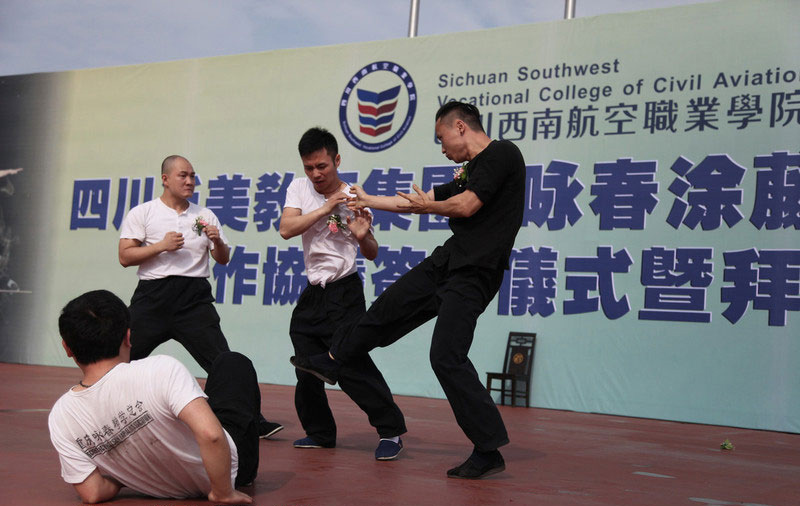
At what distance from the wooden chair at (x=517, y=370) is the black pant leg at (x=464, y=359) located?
12.4 feet

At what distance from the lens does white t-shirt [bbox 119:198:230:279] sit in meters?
4.39

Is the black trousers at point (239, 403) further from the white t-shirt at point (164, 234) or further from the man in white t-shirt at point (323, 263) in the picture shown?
the white t-shirt at point (164, 234)

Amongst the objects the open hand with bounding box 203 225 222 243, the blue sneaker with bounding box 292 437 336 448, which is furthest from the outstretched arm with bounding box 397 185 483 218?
the open hand with bounding box 203 225 222 243

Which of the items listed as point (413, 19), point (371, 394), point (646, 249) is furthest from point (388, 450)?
point (413, 19)

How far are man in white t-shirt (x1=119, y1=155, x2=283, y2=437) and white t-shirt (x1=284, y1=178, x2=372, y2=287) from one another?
616mm

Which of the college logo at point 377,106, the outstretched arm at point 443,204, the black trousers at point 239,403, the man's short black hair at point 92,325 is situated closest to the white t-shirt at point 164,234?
the outstretched arm at point 443,204

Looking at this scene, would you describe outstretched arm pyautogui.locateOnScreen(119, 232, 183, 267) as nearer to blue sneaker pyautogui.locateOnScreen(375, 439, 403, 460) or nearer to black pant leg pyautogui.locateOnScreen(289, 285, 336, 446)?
black pant leg pyautogui.locateOnScreen(289, 285, 336, 446)

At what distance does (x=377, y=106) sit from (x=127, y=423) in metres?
6.05

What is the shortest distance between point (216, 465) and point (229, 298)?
634 cm

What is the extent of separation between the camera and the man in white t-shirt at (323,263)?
386 cm

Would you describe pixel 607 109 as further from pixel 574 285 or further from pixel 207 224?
pixel 207 224

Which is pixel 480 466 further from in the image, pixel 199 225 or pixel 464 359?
pixel 199 225

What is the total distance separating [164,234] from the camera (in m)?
4.43

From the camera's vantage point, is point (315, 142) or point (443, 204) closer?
point (443, 204)
